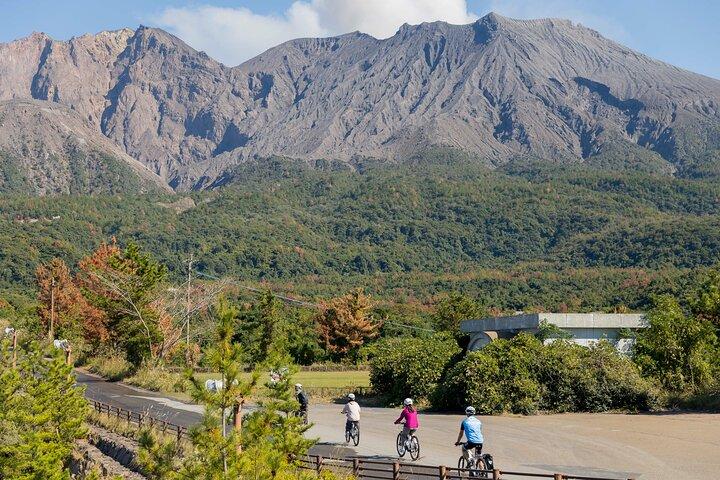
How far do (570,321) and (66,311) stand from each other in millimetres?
45240

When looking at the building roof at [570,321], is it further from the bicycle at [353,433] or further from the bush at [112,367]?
the bush at [112,367]

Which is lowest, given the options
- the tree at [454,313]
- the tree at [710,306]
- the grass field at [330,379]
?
the grass field at [330,379]

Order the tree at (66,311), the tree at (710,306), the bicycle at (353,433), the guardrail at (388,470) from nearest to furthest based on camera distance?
the guardrail at (388,470), the bicycle at (353,433), the tree at (710,306), the tree at (66,311)

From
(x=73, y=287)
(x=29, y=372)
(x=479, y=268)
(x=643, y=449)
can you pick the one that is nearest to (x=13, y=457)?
(x=29, y=372)

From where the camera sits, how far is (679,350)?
A: 100 feet

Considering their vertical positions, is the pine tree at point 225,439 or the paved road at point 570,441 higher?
the pine tree at point 225,439

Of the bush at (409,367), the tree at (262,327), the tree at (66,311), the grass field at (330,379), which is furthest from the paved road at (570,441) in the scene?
the tree at (262,327)

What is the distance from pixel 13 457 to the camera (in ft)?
79.9

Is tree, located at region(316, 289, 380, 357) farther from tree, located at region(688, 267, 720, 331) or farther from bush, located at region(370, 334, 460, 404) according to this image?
tree, located at region(688, 267, 720, 331)

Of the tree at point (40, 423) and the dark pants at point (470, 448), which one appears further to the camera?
the tree at point (40, 423)

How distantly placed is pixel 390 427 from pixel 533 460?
7943 mm

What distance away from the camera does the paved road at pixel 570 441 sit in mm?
17672

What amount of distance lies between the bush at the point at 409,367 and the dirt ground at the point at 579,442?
3.15m

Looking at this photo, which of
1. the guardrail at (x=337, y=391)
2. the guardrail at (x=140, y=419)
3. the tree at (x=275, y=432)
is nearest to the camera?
the tree at (x=275, y=432)
